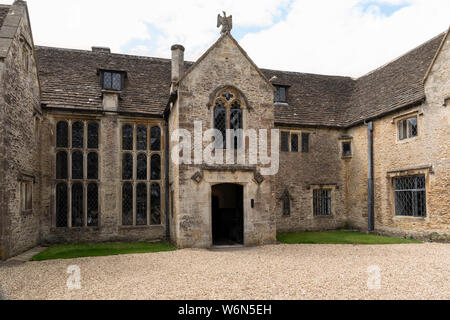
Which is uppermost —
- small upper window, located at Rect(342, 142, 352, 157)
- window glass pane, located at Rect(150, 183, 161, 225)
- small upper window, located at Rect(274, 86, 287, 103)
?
small upper window, located at Rect(274, 86, 287, 103)

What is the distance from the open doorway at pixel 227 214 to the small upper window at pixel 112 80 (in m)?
6.87

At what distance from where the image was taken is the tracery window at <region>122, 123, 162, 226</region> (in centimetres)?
1532

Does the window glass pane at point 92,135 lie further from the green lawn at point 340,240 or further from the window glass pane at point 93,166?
the green lawn at point 340,240

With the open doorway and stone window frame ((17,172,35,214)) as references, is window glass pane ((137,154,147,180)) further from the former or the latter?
stone window frame ((17,172,35,214))

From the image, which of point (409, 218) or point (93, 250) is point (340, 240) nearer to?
point (409, 218)

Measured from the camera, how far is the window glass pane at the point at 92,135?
49.8 feet

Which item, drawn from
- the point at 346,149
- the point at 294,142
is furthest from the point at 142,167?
the point at 346,149

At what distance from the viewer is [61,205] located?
14.6m

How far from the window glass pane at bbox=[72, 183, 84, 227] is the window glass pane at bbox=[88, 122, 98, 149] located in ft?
6.01

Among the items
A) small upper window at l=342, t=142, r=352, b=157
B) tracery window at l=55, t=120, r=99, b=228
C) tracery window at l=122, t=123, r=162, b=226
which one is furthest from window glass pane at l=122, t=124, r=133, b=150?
small upper window at l=342, t=142, r=352, b=157
